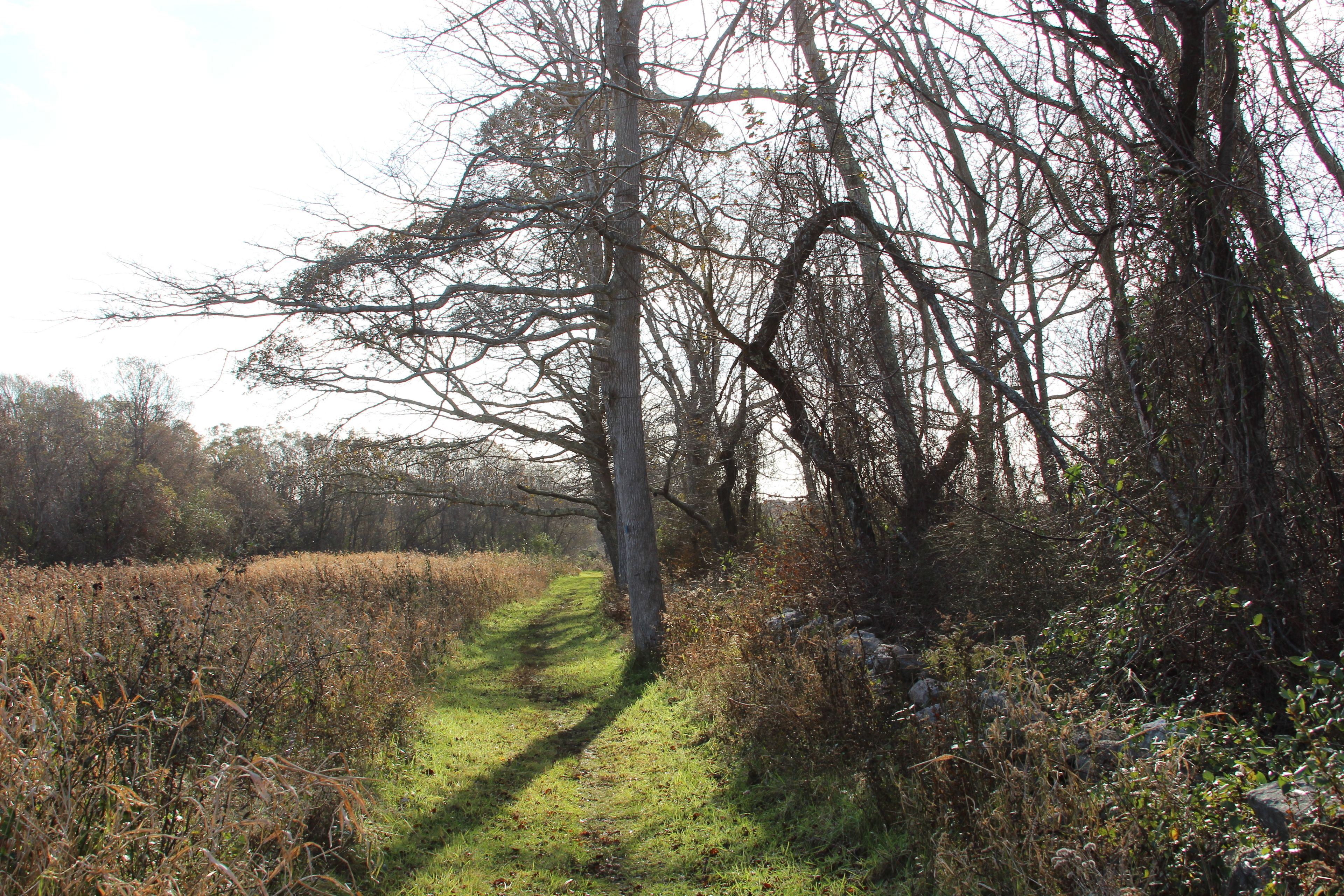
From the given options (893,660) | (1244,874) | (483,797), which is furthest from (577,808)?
(1244,874)

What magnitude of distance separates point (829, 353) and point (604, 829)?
4.64 m

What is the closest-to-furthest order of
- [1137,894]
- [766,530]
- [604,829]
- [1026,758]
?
[1137,894]
[1026,758]
[604,829]
[766,530]

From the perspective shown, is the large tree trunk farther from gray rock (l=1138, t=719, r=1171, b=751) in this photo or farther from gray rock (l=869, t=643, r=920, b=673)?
gray rock (l=1138, t=719, r=1171, b=751)

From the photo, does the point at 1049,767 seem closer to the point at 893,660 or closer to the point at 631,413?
the point at 893,660

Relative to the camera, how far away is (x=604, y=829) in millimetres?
4914

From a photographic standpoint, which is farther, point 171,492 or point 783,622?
point 171,492

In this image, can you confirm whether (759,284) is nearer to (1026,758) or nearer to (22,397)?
(1026,758)

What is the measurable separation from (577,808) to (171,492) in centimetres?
3637

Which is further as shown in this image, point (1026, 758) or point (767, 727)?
point (767, 727)

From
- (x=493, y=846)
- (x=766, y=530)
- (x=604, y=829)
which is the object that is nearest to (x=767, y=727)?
(x=604, y=829)

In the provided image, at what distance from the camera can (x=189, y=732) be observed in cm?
401

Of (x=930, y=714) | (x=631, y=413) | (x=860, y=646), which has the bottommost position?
(x=930, y=714)

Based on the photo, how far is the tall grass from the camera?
250cm

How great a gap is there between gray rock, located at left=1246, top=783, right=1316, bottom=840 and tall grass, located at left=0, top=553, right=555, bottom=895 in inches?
122
